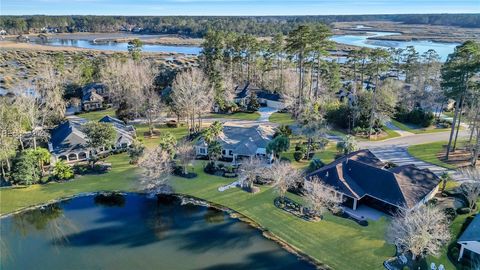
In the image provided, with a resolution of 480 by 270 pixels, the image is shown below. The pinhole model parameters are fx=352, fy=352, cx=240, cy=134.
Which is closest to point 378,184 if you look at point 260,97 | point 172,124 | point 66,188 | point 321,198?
point 321,198

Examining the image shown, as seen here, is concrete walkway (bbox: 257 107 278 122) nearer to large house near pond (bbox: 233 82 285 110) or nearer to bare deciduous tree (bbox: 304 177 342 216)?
large house near pond (bbox: 233 82 285 110)

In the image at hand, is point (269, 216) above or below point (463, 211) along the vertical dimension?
below

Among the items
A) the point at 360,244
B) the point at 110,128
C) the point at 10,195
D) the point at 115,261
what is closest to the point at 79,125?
the point at 110,128

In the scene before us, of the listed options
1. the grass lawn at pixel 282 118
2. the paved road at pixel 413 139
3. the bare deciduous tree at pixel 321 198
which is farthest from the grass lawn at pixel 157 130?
the paved road at pixel 413 139

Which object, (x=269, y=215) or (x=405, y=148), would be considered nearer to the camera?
(x=269, y=215)

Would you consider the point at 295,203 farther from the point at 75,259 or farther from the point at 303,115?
the point at 75,259

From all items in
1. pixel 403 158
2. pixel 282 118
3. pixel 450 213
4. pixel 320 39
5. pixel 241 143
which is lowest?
pixel 450 213

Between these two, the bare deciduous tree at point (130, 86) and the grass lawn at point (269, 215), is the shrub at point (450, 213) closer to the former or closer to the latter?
the grass lawn at point (269, 215)

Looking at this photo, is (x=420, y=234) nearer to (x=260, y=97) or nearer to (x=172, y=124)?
(x=172, y=124)
